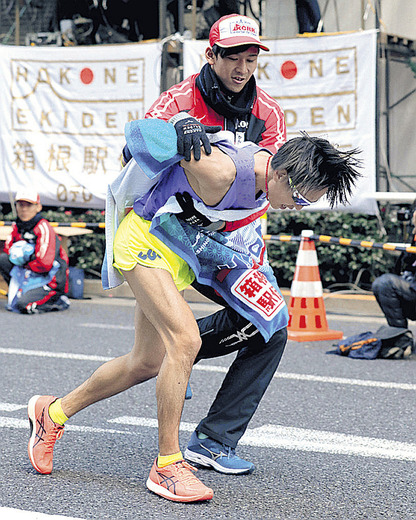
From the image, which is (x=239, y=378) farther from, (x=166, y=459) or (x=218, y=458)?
(x=166, y=459)

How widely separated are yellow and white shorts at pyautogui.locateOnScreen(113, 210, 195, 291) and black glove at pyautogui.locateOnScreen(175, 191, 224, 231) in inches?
5.6

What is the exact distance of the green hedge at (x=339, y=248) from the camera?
10945mm

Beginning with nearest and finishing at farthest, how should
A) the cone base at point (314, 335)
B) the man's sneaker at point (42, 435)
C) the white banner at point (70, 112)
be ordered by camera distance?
the man's sneaker at point (42, 435)
the cone base at point (314, 335)
the white banner at point (70, 112)

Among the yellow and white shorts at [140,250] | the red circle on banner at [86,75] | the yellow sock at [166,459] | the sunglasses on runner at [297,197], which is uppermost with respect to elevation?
the red circle on banner at [86,75]

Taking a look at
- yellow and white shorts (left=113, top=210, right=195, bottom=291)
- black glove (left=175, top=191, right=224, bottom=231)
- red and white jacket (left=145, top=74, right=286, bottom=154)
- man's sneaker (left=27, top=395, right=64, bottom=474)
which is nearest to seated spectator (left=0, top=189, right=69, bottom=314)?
red and white jacket (left=145, top=74, right=286, bottom=154)

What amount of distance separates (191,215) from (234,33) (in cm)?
101

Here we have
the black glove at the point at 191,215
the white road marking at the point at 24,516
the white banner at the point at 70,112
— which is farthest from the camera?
the white banner at the point at 70,112

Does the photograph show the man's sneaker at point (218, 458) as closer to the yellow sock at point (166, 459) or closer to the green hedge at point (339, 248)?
the yellow sock at point (166, 459)

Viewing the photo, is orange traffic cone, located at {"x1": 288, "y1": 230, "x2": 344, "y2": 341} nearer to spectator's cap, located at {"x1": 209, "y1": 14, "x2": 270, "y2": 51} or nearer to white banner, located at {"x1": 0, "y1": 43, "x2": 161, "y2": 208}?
spectator's cap, located at {"x1": 209, "y1": 14, "x2": 270, "y2": 51}

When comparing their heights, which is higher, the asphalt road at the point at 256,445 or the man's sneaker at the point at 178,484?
the man's sneaker at the point at 178,484

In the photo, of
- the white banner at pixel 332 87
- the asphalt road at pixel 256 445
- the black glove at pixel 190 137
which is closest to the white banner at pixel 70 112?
the white banner at pixel 332 87

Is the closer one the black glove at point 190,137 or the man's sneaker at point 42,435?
the black glove at point 190,137

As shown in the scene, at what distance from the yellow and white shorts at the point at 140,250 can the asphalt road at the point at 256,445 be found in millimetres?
887

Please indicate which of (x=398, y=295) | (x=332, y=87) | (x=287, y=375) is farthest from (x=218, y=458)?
(x=332, y=87)
